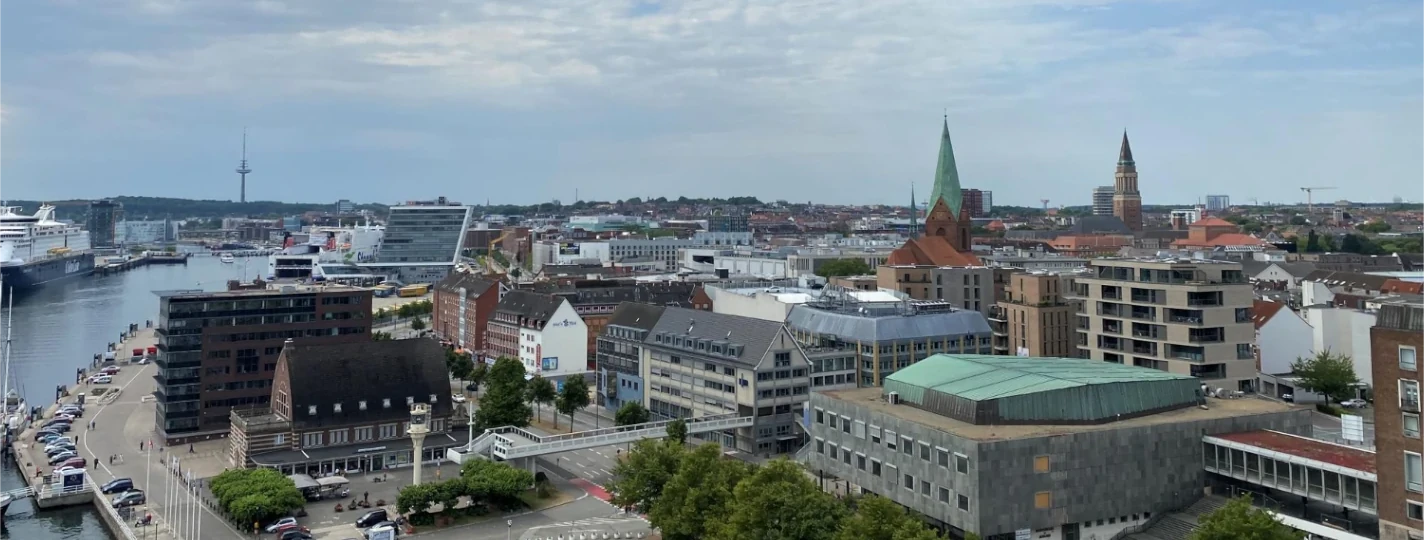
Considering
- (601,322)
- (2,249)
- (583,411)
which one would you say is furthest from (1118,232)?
(2,249)

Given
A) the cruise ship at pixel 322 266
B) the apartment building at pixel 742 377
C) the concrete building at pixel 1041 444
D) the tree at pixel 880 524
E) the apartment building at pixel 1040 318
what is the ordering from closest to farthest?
the tree at pixel 880 524 → the concrete building at pixel 1041 444 → the apartment building at pixel 742 377 → the apartment building at pixel 1040 318 → the cruise ship at pixel 322 266

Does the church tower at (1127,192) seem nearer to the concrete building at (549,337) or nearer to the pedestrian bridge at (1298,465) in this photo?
the concrete building at (549,337)

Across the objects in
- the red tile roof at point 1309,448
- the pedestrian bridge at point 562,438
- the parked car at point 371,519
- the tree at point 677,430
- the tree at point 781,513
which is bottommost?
the parked car at point 371,519

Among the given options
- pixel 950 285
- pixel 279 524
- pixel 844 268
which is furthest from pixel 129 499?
pixel 844 268

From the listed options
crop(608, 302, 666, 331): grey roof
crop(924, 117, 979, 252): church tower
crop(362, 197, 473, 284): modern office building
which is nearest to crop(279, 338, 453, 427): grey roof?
crop(608, 302, 666, 331): grey roof

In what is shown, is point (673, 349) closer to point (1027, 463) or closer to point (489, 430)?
point (489, 430)

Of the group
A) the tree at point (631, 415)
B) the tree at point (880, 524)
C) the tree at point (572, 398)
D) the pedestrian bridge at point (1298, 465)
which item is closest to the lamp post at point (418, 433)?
the tree at point (631, 415)
